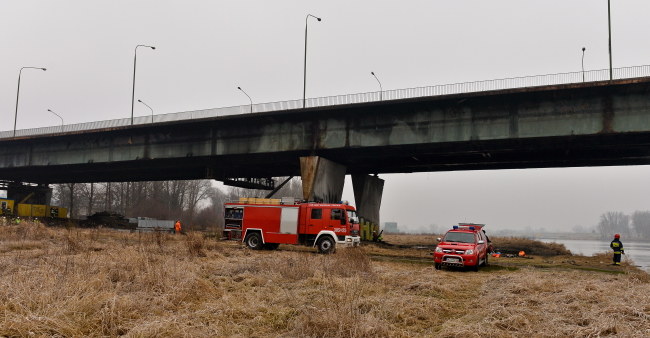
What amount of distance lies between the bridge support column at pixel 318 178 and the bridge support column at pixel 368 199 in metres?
8.06

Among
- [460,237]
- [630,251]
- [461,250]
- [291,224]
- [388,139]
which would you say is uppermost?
[388,139]

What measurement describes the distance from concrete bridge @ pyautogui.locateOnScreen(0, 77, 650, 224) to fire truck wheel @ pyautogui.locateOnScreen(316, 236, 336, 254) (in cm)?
798

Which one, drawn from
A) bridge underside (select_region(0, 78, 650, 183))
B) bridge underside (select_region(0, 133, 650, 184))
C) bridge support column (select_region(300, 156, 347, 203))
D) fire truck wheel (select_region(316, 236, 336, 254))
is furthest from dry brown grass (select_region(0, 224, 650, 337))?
bridge support column (select_region(300, 156, 347, 203))

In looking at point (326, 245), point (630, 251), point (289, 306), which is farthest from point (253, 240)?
point (630, 251)

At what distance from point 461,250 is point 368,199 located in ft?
82.6

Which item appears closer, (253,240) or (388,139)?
(253,240)

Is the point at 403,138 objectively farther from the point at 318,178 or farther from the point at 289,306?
the point at 289,306

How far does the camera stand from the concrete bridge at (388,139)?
Result: 2306cm

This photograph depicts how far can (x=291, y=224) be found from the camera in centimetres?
2303

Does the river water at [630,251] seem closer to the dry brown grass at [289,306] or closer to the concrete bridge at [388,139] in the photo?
the concrete bridge at [388,139]

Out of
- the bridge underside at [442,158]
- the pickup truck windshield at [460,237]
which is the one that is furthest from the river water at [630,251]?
the pickup truck windshield at [460,237]

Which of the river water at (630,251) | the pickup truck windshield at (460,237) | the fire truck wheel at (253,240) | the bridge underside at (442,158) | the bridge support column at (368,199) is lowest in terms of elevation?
the river water at (630,251)

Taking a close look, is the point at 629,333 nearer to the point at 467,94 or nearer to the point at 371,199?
the point at 467,94

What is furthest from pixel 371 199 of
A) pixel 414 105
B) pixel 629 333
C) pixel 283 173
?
pixel 629 333
